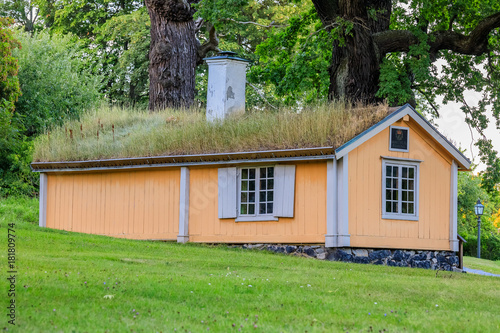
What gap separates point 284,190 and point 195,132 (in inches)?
124

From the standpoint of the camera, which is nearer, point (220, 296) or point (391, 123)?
point (220, 296)

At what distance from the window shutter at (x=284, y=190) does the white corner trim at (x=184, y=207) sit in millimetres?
2439

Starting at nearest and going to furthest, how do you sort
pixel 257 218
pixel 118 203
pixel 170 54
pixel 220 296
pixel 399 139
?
pixel 220 296 < pixel 399 139 < pixel 257 218 < pixel 118 203 < pixel 170 54

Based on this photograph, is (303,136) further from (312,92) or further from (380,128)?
(312,92)

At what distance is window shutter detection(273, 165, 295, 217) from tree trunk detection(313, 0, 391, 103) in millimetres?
4501

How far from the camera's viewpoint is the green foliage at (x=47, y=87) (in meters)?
32.5

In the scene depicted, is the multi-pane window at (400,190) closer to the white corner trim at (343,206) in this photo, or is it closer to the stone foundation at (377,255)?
the stone foundation at (377,255)

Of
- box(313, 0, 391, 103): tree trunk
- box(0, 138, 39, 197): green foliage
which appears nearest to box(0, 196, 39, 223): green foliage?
box(0, 138, 39, 197): green foliage

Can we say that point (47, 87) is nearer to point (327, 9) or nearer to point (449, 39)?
point (327, 9)

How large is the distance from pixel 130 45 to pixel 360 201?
2265 centimetres

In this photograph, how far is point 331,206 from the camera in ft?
56.2

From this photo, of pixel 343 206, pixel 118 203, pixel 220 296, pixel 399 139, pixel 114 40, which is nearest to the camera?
pixel 220 296

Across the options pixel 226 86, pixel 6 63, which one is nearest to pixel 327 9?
pixel 226 86

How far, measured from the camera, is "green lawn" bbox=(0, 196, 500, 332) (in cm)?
801
